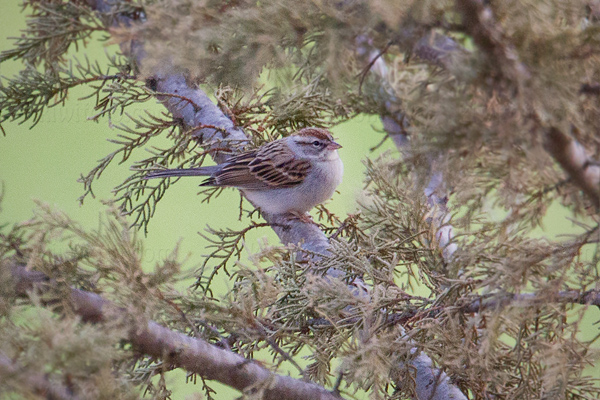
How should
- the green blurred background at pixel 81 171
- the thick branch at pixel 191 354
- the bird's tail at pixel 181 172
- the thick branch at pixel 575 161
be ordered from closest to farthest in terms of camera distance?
the thick branch at pixel 575 161 < the thick branch at pixel 191 354 < the bird's tail at pixel 181 172 < the green blurred background at pixel 81 171

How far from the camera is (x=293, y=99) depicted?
2283mm

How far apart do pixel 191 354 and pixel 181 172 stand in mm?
1400

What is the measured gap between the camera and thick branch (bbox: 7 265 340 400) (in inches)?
42.7

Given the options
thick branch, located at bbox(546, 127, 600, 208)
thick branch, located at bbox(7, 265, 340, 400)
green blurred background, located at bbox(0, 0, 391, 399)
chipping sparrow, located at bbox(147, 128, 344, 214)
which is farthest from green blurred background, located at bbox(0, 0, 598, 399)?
thick branch, located at bbox(546, 127, 600, 208)

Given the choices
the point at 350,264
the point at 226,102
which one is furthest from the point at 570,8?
the point at 226,102

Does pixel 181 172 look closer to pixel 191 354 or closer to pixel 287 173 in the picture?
pixel 287 173

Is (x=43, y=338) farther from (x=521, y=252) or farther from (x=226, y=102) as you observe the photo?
(x=226, y=102)

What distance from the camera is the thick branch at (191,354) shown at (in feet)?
3.56

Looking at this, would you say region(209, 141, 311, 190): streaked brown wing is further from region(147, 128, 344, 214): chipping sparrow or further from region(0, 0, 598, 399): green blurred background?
region(0, 0, 598, 399): green blurred background

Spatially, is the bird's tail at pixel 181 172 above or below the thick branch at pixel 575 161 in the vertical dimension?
above

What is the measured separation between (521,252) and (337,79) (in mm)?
554

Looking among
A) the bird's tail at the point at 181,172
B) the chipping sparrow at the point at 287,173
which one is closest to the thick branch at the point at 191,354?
the bird's tail at the point at 181,172

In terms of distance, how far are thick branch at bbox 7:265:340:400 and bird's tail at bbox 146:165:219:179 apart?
1165 millimetres

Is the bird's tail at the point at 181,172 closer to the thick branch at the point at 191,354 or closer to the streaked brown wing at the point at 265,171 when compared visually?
the streaked brown wing at the point at 265,171
